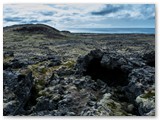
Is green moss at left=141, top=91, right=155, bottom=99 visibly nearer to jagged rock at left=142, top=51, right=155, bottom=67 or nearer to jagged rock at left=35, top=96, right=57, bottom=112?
jagged rock at left=142, top=51, right=155, bottom=67

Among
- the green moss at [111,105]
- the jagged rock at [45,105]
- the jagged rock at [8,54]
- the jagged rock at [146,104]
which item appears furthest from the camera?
the jagged rock at [8,54]

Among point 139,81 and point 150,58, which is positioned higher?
point 150,58

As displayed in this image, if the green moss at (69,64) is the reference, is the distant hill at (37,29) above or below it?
above

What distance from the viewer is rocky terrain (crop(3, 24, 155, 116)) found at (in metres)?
11.8

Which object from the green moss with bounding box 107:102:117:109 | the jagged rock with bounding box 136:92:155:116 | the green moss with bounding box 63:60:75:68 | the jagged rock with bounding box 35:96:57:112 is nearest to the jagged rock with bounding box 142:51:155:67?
the jagged rock with bounding box 136:92:155:116

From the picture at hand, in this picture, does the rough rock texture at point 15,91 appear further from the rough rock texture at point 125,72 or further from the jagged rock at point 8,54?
the rough rock texture at point 125,72

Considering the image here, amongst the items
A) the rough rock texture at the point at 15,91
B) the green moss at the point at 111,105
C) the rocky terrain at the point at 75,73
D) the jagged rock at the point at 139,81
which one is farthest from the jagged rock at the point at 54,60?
the jagged rock at the point at 139,81

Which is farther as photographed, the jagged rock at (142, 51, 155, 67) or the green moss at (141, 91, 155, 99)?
the jagged rock at (142, 51, 155, 67)

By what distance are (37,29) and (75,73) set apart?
237cm

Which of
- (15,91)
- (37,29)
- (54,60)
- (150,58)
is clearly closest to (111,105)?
(150,58)

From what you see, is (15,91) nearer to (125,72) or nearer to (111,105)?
(111,105)

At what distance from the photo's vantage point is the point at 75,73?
1295 centimetres

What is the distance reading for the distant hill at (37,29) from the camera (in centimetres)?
1259

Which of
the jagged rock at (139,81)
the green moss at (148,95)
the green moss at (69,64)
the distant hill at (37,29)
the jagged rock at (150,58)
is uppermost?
the distant hill at (37,29)
